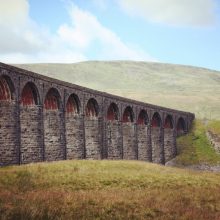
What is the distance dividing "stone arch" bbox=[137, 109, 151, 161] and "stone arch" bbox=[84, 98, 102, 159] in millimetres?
11215

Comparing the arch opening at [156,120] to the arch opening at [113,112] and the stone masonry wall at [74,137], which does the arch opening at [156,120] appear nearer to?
the arch opening at [113,112]

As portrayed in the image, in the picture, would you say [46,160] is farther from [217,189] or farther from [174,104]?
[174,104]

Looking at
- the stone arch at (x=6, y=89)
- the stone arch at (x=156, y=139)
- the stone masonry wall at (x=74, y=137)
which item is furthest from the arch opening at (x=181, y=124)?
the stone arch at (x=6, y=89)

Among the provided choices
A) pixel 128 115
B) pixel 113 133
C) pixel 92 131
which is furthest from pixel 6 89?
pixel 128 115

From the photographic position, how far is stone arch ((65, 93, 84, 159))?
36.6 metres

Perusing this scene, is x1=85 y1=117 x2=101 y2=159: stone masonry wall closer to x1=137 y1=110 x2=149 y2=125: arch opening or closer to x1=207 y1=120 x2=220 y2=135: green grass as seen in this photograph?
x1=137 y1=110 x2=149 y2=125: arch opening

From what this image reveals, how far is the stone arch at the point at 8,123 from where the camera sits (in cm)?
2775

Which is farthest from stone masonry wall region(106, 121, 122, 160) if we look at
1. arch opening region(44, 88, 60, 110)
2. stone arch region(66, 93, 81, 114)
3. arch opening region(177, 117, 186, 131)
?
arch opening region(177, 117, 186, 131)

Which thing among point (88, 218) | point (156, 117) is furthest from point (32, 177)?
point (156, 117)

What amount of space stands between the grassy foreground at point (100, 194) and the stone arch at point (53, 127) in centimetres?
485

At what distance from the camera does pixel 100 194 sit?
61.7ft

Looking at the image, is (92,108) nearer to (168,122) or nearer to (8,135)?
(8,135)

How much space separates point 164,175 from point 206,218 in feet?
37.5

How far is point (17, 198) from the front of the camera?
16562 millimetres
